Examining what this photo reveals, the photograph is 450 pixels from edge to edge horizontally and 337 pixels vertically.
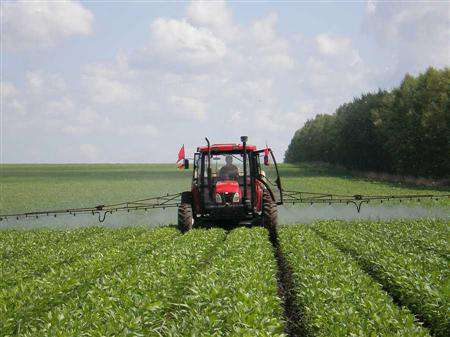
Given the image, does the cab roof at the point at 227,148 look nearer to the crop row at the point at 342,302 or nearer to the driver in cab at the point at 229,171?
the driver in cab at the point at 229,171

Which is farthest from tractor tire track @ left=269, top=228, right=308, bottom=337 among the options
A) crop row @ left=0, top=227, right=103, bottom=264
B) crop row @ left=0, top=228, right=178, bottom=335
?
crop row @ left=0, top=227, right=103, bottom=264

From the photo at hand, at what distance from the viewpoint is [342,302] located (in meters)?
7.46

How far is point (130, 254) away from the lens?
12.4 metres

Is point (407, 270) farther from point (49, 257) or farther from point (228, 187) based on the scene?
point (49, 257)

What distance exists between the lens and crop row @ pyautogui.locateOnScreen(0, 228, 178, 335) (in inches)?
295

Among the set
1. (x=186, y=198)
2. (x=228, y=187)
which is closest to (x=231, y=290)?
(x=228, y=187)

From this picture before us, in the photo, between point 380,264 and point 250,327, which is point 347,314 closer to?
point 250,327

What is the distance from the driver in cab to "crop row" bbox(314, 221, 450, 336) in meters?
3.87

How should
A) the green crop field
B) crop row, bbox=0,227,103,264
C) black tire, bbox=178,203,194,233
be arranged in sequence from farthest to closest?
black tire, bbox=178,203,194,233, crop row, bbox=0,227,103,264, the green crop field

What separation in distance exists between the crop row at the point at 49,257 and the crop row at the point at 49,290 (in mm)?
841

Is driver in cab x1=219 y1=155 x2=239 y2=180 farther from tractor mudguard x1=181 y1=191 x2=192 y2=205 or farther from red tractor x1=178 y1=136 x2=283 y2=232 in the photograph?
tractor mudguard x1=181 y1=191 x2=192 y2=205

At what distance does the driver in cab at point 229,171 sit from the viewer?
16.6m

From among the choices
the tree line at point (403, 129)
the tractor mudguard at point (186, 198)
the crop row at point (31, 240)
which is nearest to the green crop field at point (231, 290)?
the crop row at point (31, 240)

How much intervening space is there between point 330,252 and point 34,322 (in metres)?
7.01
